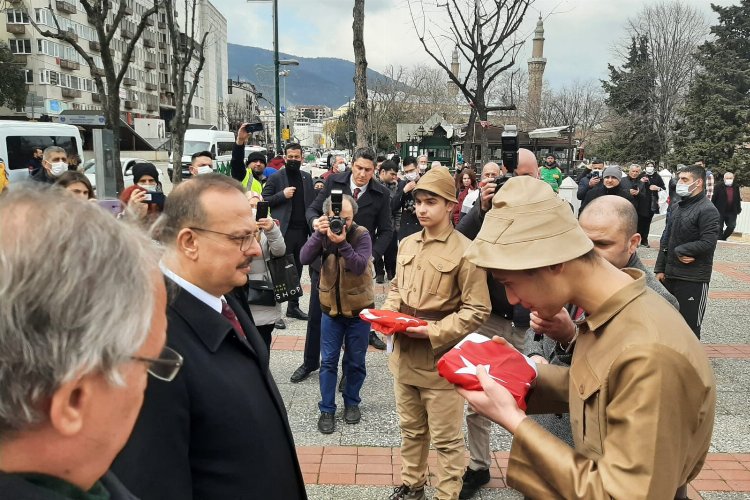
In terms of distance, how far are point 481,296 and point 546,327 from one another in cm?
113

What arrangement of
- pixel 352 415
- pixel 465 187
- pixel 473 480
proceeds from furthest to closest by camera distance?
pixel 465 187, pixel 352 415, pixel 473 480

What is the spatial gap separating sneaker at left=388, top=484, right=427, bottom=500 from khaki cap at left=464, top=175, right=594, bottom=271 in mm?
2291

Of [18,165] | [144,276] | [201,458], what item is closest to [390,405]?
[201,458]

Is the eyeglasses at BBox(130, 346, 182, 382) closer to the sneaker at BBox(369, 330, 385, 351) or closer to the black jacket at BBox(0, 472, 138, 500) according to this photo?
the black jacket at BBox(0, 472, 138, 500)

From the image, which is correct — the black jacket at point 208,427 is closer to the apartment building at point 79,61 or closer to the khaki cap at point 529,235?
the khaki cap at point 529,235

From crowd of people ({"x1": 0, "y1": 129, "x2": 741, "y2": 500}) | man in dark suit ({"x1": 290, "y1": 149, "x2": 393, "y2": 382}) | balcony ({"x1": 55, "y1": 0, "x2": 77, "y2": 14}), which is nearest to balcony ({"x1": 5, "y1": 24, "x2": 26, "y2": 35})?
balcony ({"x1": 55, "y1": 0, "x2": 77, "y2": 14})

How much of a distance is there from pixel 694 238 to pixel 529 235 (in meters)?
4.96

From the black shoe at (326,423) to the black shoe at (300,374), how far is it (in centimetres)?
89

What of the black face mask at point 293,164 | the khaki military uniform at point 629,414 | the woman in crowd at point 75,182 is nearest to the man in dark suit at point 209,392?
the khaki military uniform at point 629,414

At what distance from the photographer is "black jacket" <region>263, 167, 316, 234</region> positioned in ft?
22.6

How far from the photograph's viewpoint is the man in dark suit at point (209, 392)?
145 centimetres

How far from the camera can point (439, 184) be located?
3.48 metres

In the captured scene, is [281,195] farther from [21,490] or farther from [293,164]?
[21,490]

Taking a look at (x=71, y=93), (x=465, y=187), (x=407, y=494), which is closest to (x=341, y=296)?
(x=407, y=494)
